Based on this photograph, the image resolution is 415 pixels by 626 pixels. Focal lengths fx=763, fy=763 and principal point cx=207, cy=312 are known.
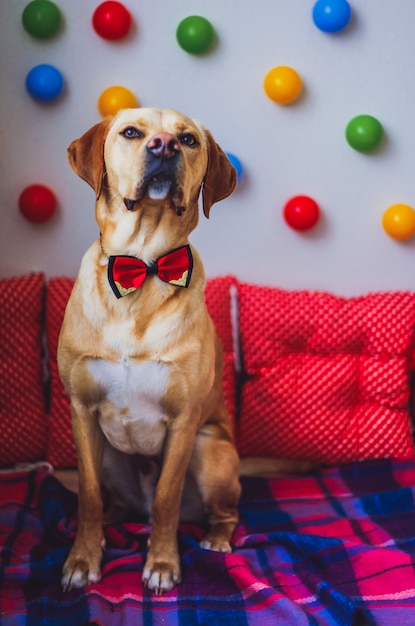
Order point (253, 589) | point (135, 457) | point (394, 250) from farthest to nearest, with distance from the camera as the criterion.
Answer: point (394, 250)
point (135, 457)
point (253, 589)

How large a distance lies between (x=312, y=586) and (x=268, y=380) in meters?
0.82

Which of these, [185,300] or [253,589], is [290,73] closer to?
[185,300]

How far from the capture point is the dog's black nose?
1.64 m

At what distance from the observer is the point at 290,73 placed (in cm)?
243

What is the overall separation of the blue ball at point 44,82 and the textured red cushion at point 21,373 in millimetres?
587

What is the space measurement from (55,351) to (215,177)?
33.6 inches

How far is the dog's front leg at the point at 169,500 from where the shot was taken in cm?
184

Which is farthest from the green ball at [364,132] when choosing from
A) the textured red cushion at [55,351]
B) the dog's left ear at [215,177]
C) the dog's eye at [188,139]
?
the dog's eye at [188,139]

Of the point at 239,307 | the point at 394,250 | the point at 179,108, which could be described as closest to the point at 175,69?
the point at 179,108

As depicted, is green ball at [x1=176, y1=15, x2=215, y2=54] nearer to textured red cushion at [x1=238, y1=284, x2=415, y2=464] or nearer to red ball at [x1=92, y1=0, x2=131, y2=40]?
red ball at [x1=92, y1=0, x2=131, y2=40]

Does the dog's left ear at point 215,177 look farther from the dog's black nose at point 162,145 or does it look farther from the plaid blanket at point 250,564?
the plaid blanket at point 250,564

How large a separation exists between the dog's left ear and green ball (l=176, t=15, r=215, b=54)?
637 mm

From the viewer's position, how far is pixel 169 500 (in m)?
1.86

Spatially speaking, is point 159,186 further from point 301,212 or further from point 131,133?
point 301,212
